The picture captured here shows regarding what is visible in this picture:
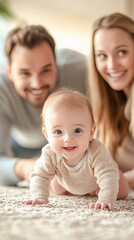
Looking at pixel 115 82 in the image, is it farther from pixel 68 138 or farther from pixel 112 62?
pixel 68 138

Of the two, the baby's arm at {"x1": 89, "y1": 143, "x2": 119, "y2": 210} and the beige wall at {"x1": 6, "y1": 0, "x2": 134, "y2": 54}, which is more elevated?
the beige wall at {"x1": 6, "y1": 0, "x2": 134, "y2": 54}

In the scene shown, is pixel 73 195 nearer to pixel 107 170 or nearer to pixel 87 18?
pixel 107 170

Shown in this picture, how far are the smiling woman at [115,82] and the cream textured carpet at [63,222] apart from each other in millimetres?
728

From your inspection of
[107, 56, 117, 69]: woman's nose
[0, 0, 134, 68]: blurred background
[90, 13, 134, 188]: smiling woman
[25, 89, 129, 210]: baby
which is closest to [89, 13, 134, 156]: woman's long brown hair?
[90, 13, 134, 188]: smiling woman

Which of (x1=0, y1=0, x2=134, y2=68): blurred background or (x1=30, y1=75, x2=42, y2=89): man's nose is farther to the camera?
(x1=0, y1=0, x2=134, y2=68): blurred background

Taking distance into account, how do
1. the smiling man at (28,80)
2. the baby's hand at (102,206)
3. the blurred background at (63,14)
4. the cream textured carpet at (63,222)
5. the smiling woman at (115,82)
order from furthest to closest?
the blurred background at (63,14) < the smiling man at (28,80) < the smiling woman at (115,82) < the baby's hand at (102,206) < the cream textured carpet at (63,222)

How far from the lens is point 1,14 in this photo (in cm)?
383

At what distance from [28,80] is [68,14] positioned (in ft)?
8.13

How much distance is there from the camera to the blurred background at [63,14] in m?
3.96

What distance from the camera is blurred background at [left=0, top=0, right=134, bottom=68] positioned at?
3957 mm

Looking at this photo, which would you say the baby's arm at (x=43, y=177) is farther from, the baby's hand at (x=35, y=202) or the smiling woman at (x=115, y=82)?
the smiling woman at (x=115, y=82)

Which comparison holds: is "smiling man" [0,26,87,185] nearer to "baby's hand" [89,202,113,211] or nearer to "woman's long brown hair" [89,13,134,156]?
"woman's long brown hair" [89,13,134,156]

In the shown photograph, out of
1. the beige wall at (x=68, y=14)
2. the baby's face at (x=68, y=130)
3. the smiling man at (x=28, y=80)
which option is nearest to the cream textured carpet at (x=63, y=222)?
the baby's face at (x=68, y=130)

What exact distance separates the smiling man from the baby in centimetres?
46
